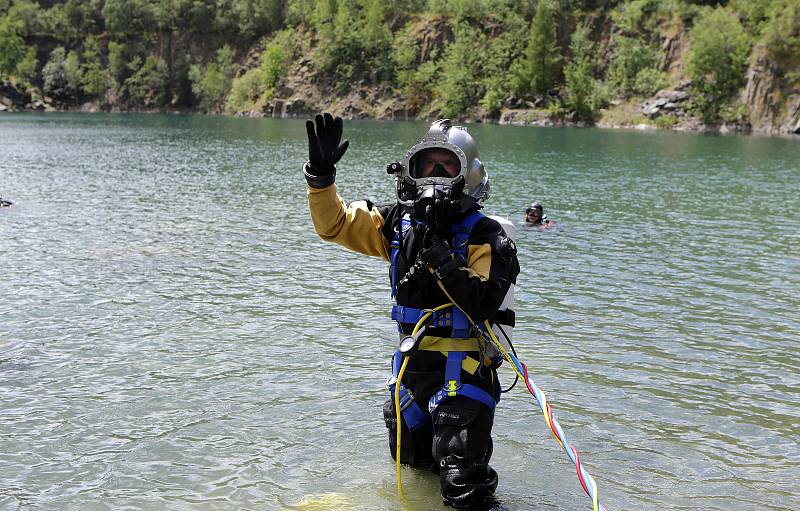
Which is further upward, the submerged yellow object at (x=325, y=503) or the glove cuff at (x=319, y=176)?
the glove cuff at (x=319, y=176)

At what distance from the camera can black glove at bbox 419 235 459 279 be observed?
206 inches

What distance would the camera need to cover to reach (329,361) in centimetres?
1090

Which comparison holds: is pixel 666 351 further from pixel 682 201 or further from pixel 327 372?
pixel 682 201

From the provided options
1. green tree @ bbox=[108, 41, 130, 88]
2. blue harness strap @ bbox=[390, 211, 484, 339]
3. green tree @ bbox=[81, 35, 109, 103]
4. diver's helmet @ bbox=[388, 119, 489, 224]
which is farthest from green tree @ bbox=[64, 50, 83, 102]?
blue harness strap @ bbox=[390, 211, 484, 339]

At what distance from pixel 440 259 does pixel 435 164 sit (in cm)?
78

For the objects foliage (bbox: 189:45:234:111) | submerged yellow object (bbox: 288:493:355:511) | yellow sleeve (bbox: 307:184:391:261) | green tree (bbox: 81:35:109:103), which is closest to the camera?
yellow sleeve (bbox: 307:184:391:261)

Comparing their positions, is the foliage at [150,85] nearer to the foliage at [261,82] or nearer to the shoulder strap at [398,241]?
the foliage at [261,82]

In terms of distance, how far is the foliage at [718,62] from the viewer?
3344 inches

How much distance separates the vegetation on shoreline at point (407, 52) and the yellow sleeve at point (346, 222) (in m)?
85.7

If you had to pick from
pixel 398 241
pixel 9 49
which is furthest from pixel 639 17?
pixel 9 49

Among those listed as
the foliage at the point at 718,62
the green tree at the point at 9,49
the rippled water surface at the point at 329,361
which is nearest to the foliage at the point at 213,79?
the green tree at the point at 9,49

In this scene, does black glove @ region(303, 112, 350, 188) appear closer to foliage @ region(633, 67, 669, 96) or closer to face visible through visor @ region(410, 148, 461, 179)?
face visible through visor @ region(410, 148, 461, 179)

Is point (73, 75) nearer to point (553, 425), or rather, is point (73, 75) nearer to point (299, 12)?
point (299, 12)

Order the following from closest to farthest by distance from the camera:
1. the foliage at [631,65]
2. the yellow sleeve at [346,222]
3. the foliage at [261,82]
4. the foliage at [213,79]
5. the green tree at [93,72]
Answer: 1. the yellow sleeve at [346,222]
2. the foliage at [631,65]
3. the foliage at [261,82]
4. the foliage at [213,79]
5. the green tree at [93,72]
